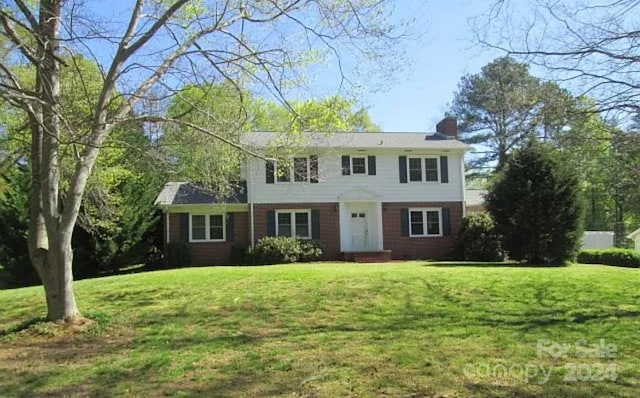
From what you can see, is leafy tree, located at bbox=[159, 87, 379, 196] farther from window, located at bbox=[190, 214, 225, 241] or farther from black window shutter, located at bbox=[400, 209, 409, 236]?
black window shutter, located at bbox=[400, 209, 409, 236]

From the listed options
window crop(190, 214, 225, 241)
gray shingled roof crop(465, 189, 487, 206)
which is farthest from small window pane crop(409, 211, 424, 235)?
window crop(190, 214, 225, 241)

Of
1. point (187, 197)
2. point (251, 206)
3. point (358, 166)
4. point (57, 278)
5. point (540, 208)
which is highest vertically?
point (358, 166)

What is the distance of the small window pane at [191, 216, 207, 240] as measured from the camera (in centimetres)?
2573

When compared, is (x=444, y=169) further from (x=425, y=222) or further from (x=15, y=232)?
(x=15, y=232)

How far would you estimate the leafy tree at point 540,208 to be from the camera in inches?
794

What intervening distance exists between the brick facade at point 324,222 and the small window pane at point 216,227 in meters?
1.60

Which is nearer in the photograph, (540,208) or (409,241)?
(540,208)

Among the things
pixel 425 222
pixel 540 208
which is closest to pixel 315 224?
pixel 425 222

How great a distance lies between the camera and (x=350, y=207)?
26906mm

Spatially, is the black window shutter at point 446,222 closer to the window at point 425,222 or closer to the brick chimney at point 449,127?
the window at point 425,222

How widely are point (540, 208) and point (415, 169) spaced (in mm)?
7907

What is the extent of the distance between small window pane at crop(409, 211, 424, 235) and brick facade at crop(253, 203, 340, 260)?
3.49m

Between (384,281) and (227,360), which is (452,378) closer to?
(227,360)

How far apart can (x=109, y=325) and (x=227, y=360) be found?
3.27 metres
